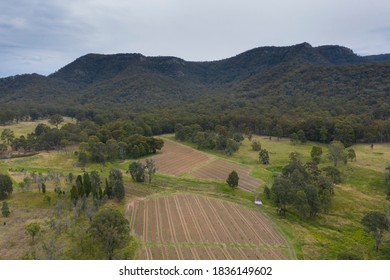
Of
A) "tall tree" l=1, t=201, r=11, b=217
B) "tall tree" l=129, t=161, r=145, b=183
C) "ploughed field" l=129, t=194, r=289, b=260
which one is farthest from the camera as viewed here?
"tall tree" l=129, t=161, r=145, b=183

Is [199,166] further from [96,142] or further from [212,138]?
[96,142]

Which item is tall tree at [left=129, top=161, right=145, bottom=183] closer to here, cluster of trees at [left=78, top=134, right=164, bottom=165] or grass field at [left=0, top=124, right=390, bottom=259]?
grass field at [left=0, top=124, right=390, bottom=259]

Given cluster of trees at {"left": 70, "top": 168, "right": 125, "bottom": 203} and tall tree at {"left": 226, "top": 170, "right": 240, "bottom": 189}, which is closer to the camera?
cluster of trees at {"left": 70, "top": 168, "right": 125, "bottom": 203}

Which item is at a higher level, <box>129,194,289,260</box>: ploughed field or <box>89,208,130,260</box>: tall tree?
<box>89,208,130,260</box>: tall tree

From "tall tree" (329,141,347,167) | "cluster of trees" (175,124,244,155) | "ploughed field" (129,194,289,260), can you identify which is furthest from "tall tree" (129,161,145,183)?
"tall tree" (329,141,347,167)

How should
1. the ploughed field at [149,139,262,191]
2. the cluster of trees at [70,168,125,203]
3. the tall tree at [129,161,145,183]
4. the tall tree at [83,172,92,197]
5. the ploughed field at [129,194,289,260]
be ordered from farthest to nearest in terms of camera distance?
the ploughed field at [149,139,262,191], the tall tree at [129,161,145,183], the tall tree at [83,172,92,197], the cluster of trees at [70,168,125,203], the ploughed field at [129,194,289,260]

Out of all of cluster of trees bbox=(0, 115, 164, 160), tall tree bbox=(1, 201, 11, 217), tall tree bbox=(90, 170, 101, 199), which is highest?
cluster of trees bbox=(0, 115, 164, 160)

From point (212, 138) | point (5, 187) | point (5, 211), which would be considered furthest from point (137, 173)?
point (212, 138)
